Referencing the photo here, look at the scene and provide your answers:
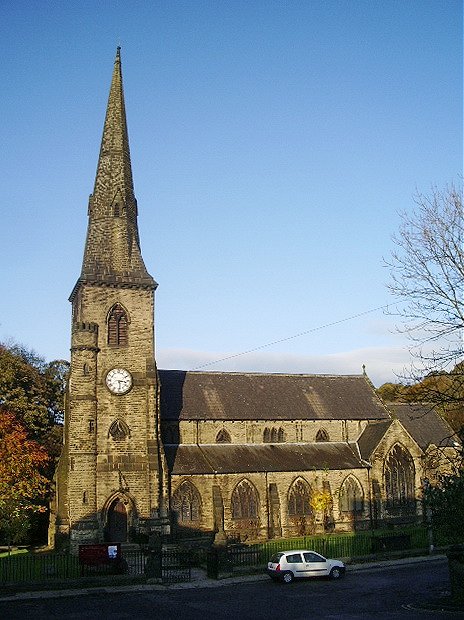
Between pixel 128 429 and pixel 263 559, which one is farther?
pixel 128 429

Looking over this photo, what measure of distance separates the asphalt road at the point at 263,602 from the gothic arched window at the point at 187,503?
12.9 metres

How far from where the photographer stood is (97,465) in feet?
123

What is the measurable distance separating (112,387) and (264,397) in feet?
43.3

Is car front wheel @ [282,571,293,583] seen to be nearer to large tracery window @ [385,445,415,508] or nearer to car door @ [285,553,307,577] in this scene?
car door @ [285,553,307,577]

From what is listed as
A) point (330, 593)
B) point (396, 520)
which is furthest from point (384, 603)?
point (396, 520)

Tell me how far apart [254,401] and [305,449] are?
196 inches

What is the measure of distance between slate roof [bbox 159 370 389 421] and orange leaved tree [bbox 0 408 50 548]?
28.9 ft

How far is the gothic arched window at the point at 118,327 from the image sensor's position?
40.1m

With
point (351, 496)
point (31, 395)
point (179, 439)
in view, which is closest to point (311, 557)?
point (179, 439)

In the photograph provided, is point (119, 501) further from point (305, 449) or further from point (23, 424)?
point (305, 449)

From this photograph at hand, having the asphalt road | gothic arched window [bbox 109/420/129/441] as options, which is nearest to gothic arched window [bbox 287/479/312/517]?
gothic arched window [bbox 109/420/129/441]

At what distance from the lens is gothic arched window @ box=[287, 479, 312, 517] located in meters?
42.9

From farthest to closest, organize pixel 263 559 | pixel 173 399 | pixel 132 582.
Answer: pixel 173 399, pixel 263 559, pixel 132 582

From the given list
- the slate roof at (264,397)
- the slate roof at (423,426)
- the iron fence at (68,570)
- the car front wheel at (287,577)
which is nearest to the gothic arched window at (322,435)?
the slate roof at (264,397)
